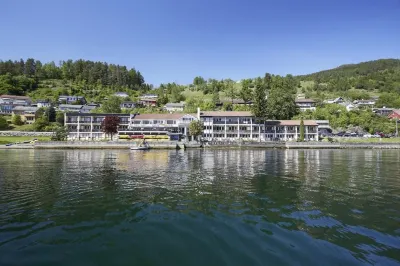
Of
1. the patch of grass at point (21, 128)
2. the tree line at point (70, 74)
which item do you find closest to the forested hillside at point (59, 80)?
the tree line at point (70, 74)

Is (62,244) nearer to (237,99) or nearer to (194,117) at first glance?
(194,117)

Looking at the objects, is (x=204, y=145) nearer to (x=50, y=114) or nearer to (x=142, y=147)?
(x=142, y=147)

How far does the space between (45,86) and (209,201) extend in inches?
7716

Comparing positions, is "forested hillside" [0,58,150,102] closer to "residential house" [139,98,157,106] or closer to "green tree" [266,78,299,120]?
"residential house" [139,98,157,106]

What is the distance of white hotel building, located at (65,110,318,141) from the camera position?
9438 cm

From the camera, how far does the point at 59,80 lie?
18950 centimetres

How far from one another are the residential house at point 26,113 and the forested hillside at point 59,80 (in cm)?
3660

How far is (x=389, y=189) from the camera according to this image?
1922cm

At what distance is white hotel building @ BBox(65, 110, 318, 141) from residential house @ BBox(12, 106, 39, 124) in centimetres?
2640

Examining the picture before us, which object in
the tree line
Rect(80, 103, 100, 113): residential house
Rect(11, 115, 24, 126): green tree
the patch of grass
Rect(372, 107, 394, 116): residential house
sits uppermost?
the tree line

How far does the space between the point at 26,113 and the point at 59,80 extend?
83325mm

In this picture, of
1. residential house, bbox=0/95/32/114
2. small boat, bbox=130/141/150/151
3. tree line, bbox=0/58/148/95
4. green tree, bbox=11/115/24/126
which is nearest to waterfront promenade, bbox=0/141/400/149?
small boat, bbox=130/141/150/151

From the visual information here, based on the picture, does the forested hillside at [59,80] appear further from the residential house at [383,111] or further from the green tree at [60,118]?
the residential house at [383,111]

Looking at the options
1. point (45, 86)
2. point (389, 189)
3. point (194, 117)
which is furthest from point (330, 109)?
point (45, 86)
